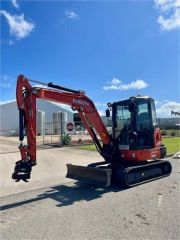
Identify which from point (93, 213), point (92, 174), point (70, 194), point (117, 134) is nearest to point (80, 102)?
point (117, 134)

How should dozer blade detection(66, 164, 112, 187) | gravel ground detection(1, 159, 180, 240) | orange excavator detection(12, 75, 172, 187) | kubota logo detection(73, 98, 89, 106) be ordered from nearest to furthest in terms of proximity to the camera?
gravel ground detection(1, 159, 180, 240) → orange excavator detection(12, 75, 172, 187) → dozer blade detection(66, 164, 112, 187) → kubota logo detection(73, 98, 89, 106)

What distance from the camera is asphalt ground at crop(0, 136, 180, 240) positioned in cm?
516

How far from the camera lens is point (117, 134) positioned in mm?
9914

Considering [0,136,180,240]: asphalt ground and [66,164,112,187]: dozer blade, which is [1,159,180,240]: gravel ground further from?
[66,164,112,187]: dozer blade

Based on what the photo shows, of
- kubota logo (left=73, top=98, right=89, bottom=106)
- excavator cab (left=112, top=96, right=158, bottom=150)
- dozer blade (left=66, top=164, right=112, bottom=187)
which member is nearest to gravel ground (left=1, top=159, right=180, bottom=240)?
dozer blade (left=66, top=164, right=112, bottom=187)

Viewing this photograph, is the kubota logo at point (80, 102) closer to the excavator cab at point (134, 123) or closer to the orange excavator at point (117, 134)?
the orange excavator at point (117, 134)

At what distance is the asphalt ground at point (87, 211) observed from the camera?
516cm

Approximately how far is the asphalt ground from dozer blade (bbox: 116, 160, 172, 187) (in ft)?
0.95

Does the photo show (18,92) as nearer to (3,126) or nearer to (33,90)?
(33,90)

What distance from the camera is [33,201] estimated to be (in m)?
7.33

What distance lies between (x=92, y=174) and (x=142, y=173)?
66.5 inches

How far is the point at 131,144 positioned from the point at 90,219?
12.8ft

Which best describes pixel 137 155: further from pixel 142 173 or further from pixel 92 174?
pixel 92 174

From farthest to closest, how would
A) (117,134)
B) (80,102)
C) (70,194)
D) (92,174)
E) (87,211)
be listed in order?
1. (117,134)
2. (80,102)
3. (92,174)
4. (70,194)
5. (87,211)
